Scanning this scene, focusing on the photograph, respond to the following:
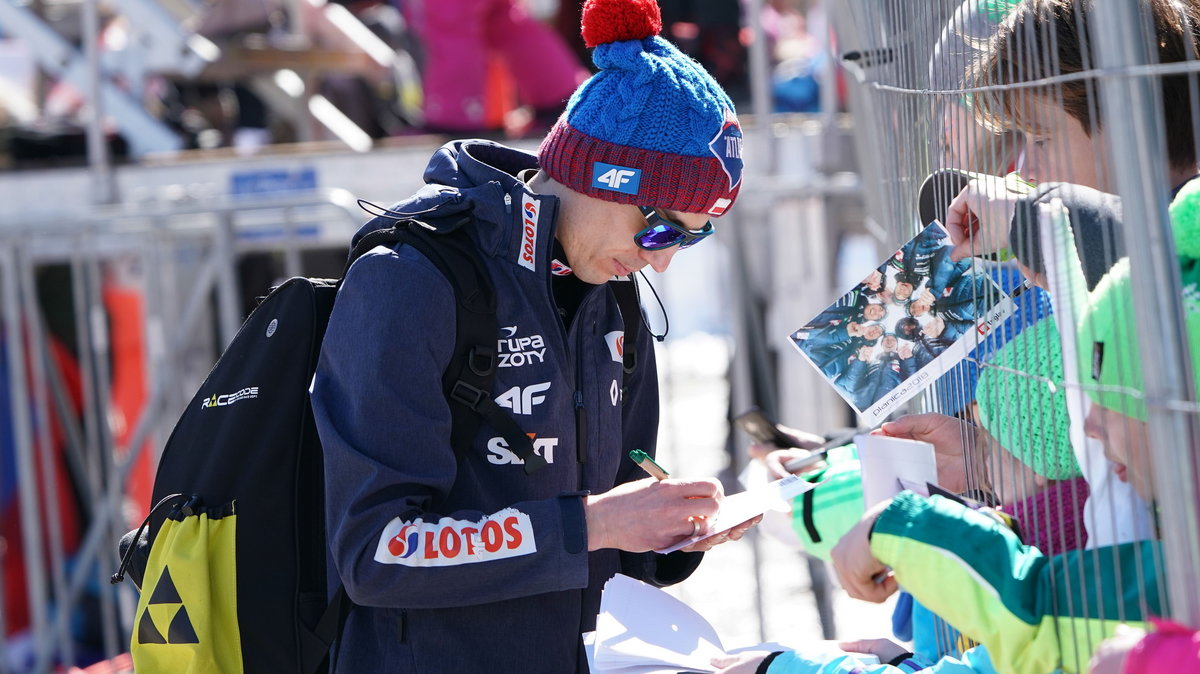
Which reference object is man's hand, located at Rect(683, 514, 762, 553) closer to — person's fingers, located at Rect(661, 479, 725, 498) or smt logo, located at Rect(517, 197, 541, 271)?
person's fingers, located at Rect(661, 479, 725, 498)

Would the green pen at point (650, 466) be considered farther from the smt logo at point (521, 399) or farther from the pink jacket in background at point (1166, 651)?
the pink jacket in background at point (1166, 651)

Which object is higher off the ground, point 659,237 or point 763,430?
point 659,237

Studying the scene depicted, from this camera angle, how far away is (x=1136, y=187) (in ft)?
4.60

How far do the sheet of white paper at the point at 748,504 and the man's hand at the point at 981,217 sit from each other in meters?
0.43

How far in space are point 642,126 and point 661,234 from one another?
0.18 metres

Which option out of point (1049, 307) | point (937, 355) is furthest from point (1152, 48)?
point (937, 355)

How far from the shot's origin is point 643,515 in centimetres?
192

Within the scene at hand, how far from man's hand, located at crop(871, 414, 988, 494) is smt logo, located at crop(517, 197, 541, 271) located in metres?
0.62

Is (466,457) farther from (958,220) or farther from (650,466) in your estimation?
(958,220)

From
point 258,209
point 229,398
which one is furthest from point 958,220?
point 258,209

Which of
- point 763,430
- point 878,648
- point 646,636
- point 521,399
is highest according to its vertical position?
point 521,399

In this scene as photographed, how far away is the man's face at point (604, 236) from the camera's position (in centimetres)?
212

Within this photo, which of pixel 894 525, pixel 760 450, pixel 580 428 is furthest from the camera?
pixel 760 450

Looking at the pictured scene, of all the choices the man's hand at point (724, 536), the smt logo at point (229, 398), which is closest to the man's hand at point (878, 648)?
the man's hand at point (724, 536)
